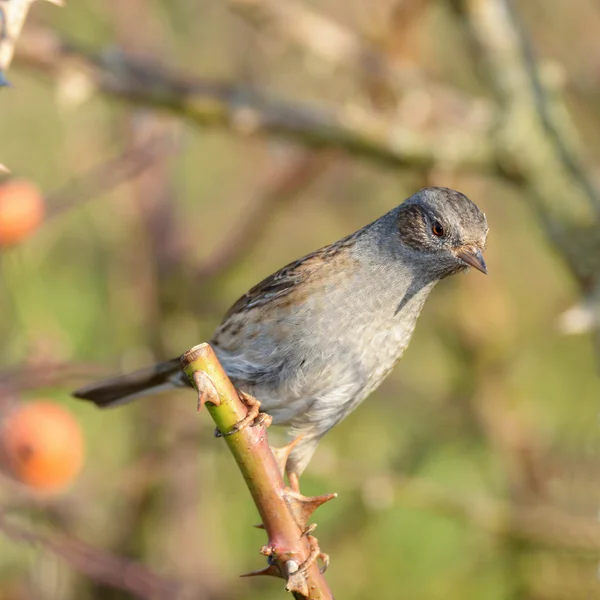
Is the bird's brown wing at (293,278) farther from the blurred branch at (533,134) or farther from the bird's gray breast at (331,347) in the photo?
the blurred branch at (533,134)

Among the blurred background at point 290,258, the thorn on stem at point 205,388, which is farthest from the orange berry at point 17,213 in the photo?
the thorn on stem at point 205,388

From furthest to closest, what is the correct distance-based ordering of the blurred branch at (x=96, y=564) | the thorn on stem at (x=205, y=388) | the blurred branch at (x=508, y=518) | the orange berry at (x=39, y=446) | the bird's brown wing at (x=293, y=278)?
1. the blurred branch at (x=508, y=518)
2. the orange berry at (x=39, y=446)
3. the bird's brown wing at (x=293, y=278)
4. the blurred branch at (x=96, y=564)
5. the thorn on stem at (x=205, y=388)

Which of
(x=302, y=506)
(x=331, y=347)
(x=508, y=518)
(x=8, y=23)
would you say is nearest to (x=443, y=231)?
(x=331, y=347)

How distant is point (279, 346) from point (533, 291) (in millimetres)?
5512

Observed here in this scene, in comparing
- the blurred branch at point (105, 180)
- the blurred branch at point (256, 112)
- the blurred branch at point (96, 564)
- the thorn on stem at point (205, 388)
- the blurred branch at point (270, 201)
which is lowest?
the thorn on stem at point (205, 388)

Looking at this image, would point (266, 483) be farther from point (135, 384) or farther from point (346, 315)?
point (135, 384)

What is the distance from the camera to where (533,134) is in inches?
175

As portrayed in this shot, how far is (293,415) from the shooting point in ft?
10.1

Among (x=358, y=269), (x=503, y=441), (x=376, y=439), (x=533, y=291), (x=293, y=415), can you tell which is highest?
(x=533, y=291)

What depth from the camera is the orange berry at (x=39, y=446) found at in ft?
10.8

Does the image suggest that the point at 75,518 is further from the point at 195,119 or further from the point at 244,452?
the point at 244,452

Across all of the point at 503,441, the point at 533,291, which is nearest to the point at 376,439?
the point at 503,441

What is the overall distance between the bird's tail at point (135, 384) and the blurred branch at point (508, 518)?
152 centimetres

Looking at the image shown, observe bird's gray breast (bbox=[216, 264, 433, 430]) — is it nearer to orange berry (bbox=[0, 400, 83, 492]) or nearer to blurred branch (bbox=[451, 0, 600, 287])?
orange berry (bbox=[0, 400, 83, 492])
